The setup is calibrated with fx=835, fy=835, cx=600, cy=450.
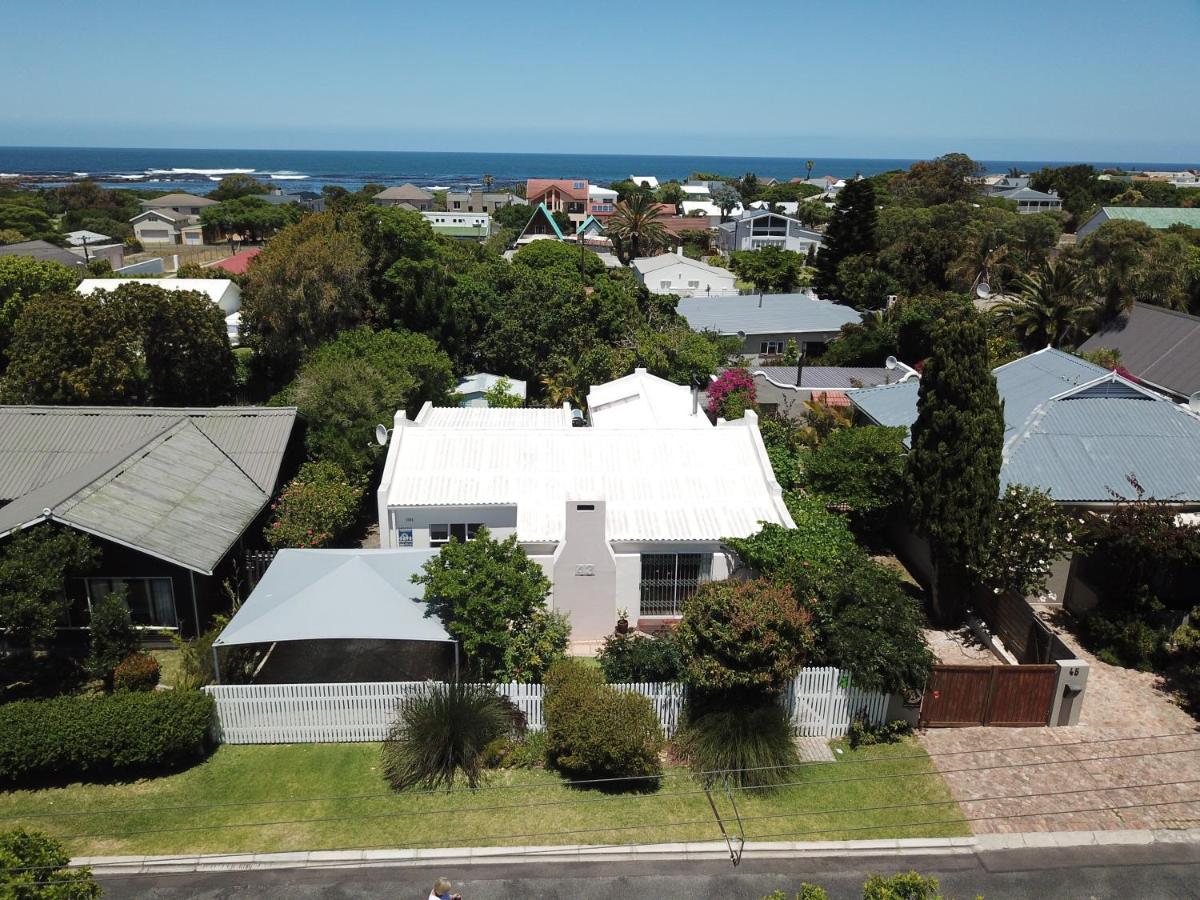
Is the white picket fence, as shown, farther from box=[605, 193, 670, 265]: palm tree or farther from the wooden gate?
box=[605, 193, 670, 265]: palm tree

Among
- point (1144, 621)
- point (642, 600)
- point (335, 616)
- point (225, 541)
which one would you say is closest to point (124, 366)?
point (225, 541)

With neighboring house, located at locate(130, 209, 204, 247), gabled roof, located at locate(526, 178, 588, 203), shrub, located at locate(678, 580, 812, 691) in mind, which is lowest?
neighboring house, located at locate(130, 209, 204, 247)

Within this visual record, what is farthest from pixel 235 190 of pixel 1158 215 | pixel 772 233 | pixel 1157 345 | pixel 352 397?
pixel 1157 345

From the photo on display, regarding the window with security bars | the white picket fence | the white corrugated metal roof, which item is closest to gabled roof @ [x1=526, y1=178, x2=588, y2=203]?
the white corrugated metal roof

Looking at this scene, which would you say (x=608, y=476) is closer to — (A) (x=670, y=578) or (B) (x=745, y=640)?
(A) (x=670, y=578)

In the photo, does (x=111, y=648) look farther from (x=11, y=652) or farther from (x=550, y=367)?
(x=550, y=367)

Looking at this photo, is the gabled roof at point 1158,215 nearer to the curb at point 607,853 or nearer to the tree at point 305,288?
the tree at point 305,288

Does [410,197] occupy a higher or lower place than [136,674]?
higher
